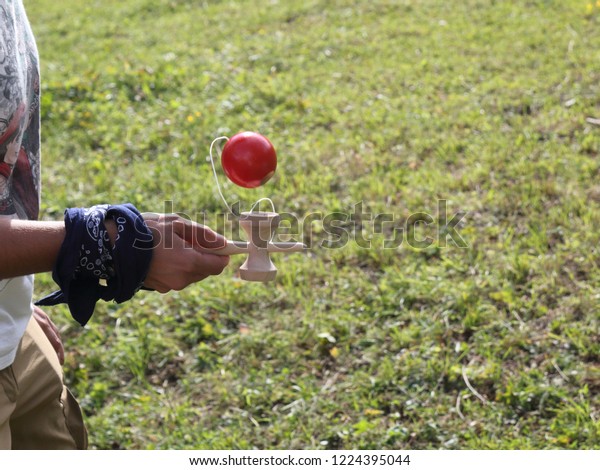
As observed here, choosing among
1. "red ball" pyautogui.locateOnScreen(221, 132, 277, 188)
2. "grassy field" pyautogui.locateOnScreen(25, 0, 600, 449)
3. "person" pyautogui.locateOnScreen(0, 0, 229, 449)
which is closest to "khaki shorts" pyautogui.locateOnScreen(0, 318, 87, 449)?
"person" pyautogui.locateOnScreen(0, 0, 229, 449)

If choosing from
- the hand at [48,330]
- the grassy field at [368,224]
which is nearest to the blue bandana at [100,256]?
the hand at [48,330]

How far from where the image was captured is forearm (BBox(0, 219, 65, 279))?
1741mm

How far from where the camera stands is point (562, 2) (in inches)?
289

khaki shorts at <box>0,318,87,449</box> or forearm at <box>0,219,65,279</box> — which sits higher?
forearm at <box>0,219,65,279</box>

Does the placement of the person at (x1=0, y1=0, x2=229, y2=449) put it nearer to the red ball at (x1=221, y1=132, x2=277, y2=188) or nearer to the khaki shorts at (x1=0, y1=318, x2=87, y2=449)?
the khaki shorts at (x1=0, y1=318, x2=87, y2=449)

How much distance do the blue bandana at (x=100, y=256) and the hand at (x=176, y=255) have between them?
27 millimetres

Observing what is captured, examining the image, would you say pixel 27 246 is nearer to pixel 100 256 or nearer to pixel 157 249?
pixel 100 256

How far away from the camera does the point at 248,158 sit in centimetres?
219

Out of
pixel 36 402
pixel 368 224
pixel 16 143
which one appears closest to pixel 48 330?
pixel 36 402

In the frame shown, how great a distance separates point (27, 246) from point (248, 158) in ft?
2.14

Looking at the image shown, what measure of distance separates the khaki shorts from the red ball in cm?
72

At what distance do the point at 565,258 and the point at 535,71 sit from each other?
2429 millimetres

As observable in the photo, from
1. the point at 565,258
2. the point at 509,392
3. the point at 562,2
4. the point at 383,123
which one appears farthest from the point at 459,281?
the point at 562,2

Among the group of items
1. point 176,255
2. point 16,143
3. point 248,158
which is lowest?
point 176,255
